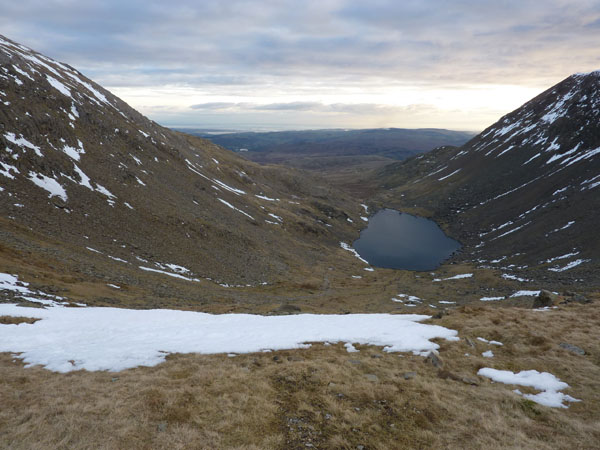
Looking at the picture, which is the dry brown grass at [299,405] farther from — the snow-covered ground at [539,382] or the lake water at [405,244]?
the lake water at [405,244]

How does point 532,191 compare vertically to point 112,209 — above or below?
above

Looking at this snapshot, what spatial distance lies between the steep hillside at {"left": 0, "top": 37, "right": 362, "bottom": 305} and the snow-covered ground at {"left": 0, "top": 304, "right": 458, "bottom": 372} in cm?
745

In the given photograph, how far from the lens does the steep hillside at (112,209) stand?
31.4 m

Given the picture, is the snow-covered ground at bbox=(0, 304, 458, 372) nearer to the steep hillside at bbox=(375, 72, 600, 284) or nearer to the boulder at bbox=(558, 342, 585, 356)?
the boulder at bbox=(558, 342, 585, 356)

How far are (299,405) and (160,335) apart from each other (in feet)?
35.3

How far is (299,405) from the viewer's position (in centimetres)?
1045

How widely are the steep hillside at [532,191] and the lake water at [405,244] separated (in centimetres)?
632

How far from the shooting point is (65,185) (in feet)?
137

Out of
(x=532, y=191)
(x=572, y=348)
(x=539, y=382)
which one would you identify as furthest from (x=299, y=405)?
(x=532, y=191)

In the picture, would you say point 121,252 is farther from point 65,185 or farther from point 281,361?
point 281,361

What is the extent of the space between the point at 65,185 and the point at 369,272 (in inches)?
2305

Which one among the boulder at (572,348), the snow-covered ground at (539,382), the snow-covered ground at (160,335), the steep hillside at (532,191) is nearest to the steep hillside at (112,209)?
the snow-covered ground at (160,335)

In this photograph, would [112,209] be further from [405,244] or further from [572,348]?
[405,244]

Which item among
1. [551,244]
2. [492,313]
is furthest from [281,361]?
[551,244]
